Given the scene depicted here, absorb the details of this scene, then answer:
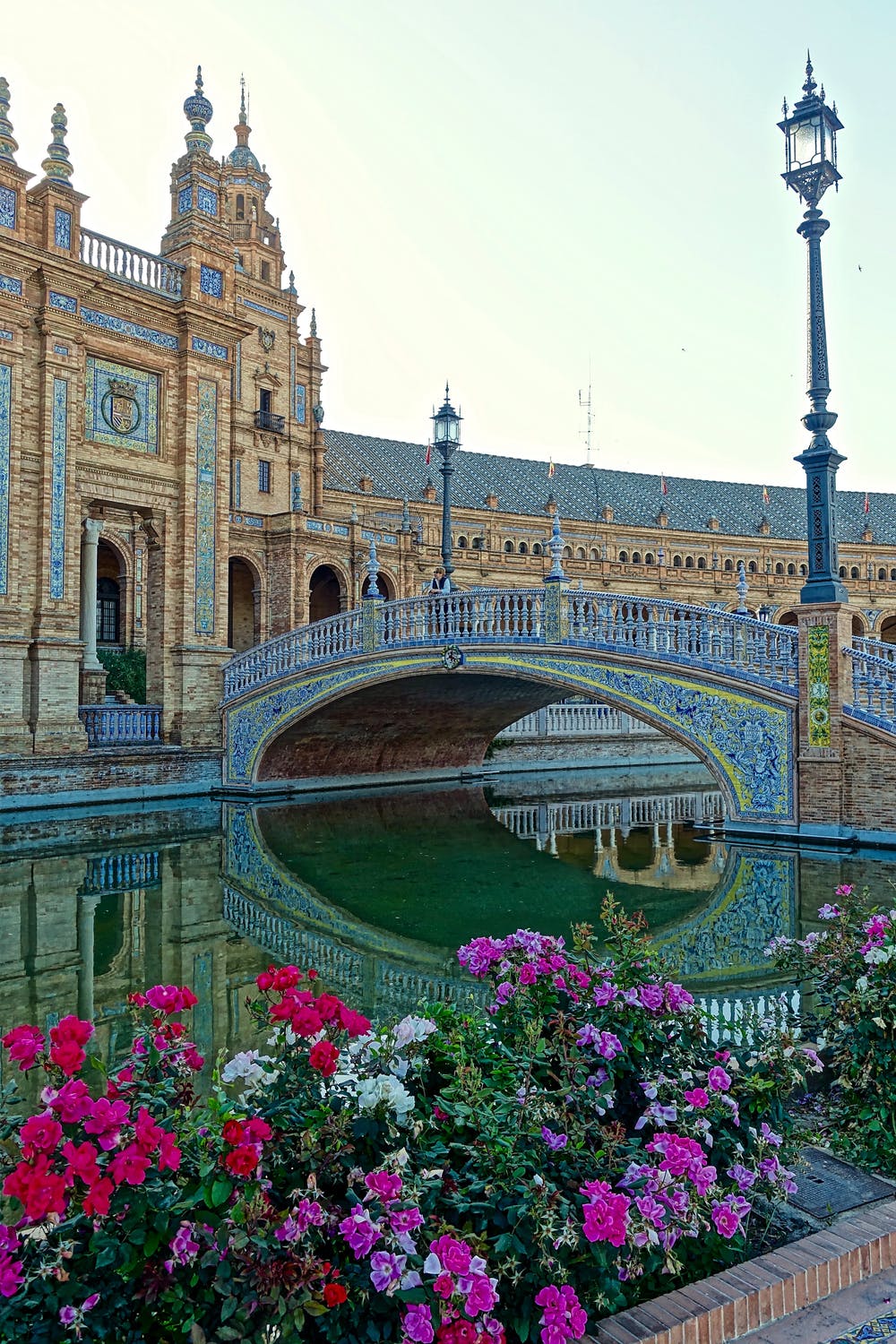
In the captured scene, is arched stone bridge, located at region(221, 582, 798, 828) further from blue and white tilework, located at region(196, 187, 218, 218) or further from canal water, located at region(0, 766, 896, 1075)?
A: blue and white tilework, located at region(196, 187, 218, 218)

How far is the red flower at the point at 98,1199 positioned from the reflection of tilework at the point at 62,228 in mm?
19767

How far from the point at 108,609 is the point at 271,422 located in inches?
346

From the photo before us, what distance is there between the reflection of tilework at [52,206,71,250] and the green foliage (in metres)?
9.05

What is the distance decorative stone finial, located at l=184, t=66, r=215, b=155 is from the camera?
69.3ft

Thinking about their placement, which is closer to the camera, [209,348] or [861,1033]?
[861,1033]

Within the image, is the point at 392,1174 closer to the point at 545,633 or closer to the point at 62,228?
the point at 545,633

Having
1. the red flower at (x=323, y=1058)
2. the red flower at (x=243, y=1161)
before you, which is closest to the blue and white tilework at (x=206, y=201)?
the red flower at (x=323, y=1058)

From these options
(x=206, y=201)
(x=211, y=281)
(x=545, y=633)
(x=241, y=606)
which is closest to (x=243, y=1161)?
(x=545, y=633)

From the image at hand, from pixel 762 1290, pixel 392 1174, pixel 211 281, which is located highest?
pixel 211 281

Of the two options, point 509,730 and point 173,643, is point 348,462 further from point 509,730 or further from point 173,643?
point 173,643

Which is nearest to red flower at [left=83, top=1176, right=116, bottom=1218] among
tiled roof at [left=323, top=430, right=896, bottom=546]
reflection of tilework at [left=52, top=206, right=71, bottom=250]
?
reflection of tilework at [left=52, top=206, right=71, bottom=250]

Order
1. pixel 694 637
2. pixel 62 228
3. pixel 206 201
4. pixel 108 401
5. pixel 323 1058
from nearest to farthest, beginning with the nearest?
1. pixel 323 1058
2. pixel 694 637
3. pixel 62 228
4. pixel 108 401
5. pixel 206 201

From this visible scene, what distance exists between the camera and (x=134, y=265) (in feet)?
65.4

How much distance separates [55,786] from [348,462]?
28.2 metres
